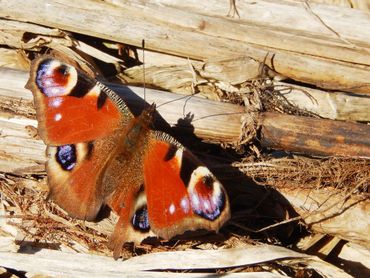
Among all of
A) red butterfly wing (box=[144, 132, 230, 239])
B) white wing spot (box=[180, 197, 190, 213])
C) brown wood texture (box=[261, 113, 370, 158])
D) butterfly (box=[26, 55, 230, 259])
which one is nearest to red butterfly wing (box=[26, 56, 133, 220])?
butterfly (box=[26, 55, 230, 259])

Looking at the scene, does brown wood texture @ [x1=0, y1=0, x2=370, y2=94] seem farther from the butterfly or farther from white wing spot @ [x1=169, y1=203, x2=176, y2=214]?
white wing spot @ [x1=169, y1=203, x2=176, y2=214]

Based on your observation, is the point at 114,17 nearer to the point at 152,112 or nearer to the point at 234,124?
the point at 152,112

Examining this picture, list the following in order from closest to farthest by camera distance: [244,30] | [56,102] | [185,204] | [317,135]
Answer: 1. [185,204]
2. [56,102]
3. [317,135]
4. [244,30]

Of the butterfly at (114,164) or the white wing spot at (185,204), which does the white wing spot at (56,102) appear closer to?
the butterfly at (114,164)

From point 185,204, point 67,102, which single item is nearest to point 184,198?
point 185,204

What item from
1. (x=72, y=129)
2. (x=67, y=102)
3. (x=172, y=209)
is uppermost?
(x=67, y=102)

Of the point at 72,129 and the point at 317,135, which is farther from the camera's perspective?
the point at 317,135

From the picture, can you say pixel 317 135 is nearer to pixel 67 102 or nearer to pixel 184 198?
pixel 184 198

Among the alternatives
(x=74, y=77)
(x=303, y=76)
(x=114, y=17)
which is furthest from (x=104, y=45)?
(x=303, y=76)
